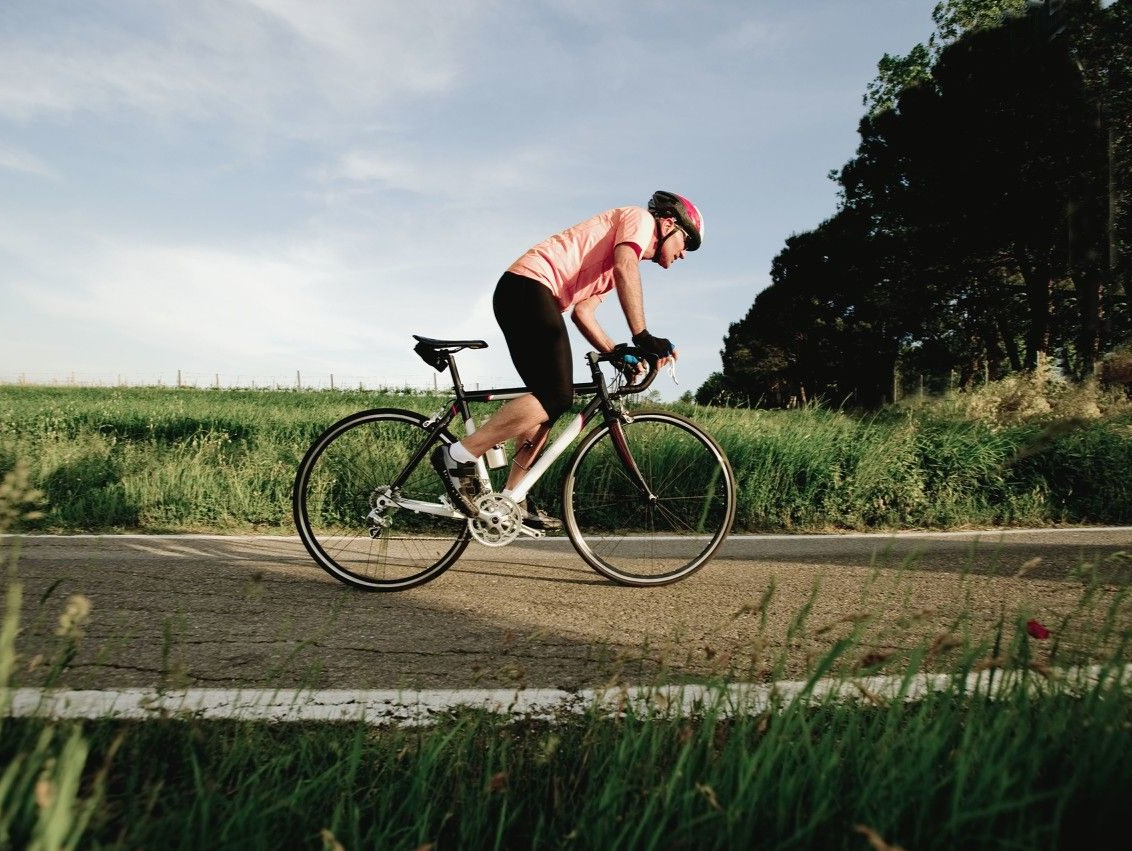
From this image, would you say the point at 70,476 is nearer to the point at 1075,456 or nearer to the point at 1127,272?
the point at 1075,456

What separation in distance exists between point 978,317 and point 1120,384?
56.1 ft

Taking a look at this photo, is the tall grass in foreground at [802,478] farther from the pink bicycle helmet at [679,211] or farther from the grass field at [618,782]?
the grass field at [618,782]

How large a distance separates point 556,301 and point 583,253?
0.99 ft

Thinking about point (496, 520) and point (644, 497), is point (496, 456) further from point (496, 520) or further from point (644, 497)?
point (644, 497)

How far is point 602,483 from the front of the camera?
183 inches

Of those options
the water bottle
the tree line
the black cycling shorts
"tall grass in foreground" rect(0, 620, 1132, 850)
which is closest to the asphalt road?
"tall grass in foreground" rect(0, 620, 1132, 850)

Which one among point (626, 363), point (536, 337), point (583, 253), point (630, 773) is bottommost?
point (630, 773)

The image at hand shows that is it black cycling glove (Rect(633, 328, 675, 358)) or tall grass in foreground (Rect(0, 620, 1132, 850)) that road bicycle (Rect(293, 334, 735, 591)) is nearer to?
black cycling glove (Rect(633, 328, 675, 358))

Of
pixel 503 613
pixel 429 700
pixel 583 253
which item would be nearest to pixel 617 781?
pixel 429 700

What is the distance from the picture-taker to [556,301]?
4234mm

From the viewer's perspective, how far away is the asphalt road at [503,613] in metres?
2.64

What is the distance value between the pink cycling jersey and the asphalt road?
1638 mm

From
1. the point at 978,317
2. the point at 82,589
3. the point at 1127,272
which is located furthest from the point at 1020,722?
the point at 978,317

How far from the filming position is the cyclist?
4.16 meters
